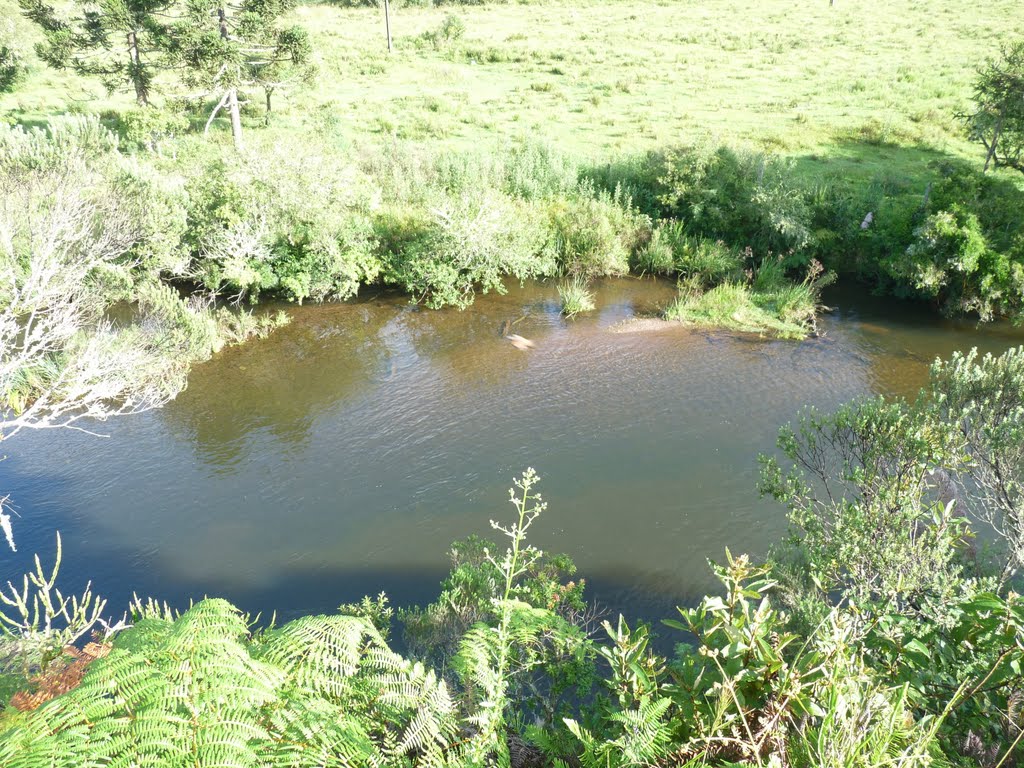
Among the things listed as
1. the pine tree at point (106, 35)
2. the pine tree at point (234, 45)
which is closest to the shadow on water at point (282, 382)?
the pine tree at point (234, 45)

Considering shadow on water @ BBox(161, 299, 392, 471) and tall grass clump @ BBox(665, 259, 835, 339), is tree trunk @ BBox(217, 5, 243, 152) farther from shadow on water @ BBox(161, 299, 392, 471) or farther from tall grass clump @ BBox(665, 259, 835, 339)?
tall grass clump @ BBox(665, 259, 835, 339)

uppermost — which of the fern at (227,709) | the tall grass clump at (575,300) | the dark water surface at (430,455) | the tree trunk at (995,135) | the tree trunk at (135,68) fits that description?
the tree trunk at (135,68)

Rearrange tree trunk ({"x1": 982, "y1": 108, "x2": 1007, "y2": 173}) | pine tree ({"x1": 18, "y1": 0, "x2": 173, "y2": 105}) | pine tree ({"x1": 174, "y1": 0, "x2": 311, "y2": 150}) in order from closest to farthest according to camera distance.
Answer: tree trunk ({"x1": 982, "y1": 108, "x2": 1007, "y2": 173}) → pine tree ({"x1": 174, "y1": 0, "x2": 311, "y2": 150}) → pine tree ({"x1": 18, "y1": 0, "x2": 173, "y2": 105})

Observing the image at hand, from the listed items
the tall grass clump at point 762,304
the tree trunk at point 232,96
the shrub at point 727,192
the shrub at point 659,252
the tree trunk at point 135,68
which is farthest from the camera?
the tree trunk at point 135,68

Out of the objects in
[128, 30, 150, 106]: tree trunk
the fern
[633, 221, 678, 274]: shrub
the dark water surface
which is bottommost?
the dark water surface

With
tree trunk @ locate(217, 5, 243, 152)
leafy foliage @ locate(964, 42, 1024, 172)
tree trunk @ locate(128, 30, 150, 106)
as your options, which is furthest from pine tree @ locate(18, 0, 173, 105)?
leafy foliage @ locate(964, 42, 1024, 172)

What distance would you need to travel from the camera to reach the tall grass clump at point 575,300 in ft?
56.3

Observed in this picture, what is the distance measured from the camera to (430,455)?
11789mm

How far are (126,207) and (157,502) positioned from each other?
8896 millimetres

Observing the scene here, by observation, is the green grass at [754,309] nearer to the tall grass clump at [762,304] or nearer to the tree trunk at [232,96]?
the tall grass clump at [762,304]

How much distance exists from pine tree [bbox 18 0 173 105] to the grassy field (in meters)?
5.72

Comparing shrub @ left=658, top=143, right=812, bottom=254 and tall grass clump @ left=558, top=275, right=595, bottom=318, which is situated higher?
shrub @ left=658, top=143, right=812, bottom=254

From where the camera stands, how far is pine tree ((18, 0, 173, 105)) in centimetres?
2053

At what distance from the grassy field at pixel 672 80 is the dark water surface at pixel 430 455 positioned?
10484 millimetres
